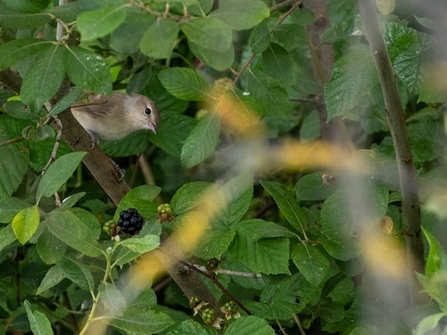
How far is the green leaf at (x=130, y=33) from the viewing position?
985 millimetres

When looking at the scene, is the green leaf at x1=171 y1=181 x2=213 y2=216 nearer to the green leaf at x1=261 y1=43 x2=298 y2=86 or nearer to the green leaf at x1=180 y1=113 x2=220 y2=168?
the green leaf at x1=180 y1=113 x2=220 y2=168

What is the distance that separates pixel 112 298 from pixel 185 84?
50 centimetres

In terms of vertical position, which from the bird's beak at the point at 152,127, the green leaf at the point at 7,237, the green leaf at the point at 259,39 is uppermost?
the green leaf at the point at 259,39

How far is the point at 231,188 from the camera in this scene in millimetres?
1399

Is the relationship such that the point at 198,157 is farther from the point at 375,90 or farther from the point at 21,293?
the point at 21,293

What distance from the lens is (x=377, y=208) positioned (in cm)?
132

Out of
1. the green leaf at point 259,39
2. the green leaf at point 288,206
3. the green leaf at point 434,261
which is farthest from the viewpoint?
the green leaf at point 259,39

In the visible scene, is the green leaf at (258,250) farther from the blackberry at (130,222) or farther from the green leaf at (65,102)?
the green leaf at (65,102)

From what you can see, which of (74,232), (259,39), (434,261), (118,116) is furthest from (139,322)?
(118,116)

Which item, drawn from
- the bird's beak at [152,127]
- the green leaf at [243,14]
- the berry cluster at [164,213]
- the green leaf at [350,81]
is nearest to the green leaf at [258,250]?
the berry cluster at [164,213]

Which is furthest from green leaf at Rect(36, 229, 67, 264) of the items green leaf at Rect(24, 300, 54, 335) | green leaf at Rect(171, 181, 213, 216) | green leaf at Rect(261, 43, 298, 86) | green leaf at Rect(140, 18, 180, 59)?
green leaf at Rect(261, 43, 298, 86)

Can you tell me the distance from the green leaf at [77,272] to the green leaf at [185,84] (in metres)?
0.41

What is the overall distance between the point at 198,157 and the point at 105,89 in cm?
28

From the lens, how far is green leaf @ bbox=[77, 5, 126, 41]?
911 millimetres
